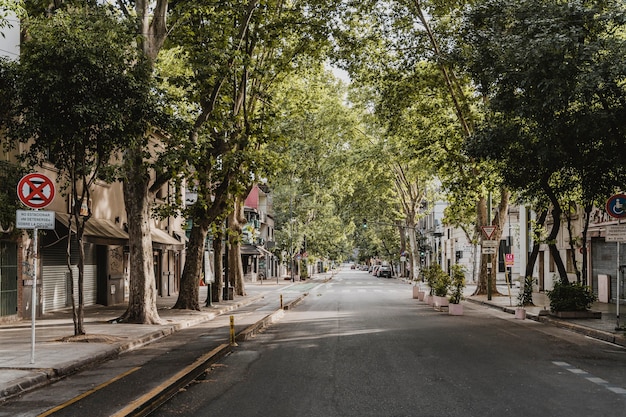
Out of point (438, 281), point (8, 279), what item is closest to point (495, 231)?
point (438, 281)

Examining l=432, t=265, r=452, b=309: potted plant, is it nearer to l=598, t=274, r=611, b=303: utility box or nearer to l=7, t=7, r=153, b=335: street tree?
l=598, t=274, r=611, b=303: utility box

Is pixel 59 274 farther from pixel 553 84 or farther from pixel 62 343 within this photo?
pixel 553 84

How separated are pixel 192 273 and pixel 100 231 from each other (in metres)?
3.60

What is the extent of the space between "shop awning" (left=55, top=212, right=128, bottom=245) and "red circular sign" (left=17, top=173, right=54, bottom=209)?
33.4 ft

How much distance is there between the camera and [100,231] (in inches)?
962

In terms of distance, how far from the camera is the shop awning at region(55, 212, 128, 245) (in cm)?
2244

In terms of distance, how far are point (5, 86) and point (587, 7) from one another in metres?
13.2

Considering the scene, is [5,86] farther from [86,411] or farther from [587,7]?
[587,7]

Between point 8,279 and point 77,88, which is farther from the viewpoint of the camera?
point 8,279

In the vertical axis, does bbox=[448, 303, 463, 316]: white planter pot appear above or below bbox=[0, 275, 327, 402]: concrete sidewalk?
below

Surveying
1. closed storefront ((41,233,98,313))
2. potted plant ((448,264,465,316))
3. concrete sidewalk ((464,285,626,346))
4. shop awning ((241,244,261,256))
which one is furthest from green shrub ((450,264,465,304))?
shop awning ((241,244,261,256))

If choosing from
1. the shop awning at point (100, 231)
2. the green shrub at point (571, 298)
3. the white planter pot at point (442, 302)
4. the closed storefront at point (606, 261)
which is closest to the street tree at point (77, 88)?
the shop awning at point (100, 231)

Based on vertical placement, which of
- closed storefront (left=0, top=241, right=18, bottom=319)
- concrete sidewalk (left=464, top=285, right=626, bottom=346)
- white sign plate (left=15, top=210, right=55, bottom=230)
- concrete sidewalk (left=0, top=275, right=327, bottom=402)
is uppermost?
white sign plate (left=15, top=210, right=55, bottom=230)

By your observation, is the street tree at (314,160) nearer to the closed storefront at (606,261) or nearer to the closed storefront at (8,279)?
the closed storefront at (8,279)
